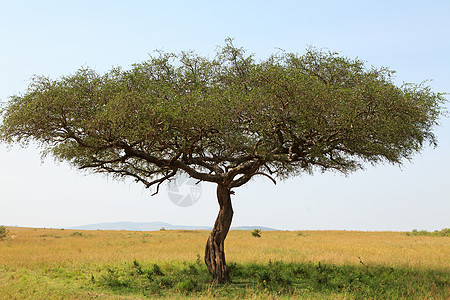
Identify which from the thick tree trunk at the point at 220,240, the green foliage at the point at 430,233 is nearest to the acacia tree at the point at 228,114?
the thick tree trunk at the point at 220,240

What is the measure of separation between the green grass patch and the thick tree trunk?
1.86 feet

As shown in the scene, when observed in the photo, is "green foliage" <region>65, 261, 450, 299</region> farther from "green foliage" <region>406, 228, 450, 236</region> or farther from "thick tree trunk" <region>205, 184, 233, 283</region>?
"green foliage" <region>406, 228, 450, 236</region>

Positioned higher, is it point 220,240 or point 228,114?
point 228,114

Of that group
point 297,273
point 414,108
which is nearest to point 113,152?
point 297,273

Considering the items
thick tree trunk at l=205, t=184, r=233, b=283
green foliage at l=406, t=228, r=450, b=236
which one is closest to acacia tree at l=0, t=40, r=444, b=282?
thick tree trunk at l=205, t=184, r=233, b=283

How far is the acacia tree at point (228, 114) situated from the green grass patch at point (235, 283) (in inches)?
78.9

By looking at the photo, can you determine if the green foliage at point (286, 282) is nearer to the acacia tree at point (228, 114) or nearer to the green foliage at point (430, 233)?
the acacia tree at point (228, 114)

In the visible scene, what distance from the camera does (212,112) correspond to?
15.0m

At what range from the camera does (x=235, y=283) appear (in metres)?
17.7

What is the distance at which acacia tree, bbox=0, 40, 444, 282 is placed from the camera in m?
14.9

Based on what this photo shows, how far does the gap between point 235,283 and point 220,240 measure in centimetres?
205

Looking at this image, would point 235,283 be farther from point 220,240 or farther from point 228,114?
point 228,114

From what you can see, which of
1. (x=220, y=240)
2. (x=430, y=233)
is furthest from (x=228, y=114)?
(x=430, y=233)

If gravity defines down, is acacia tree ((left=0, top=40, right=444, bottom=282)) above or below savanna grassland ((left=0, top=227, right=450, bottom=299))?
above
